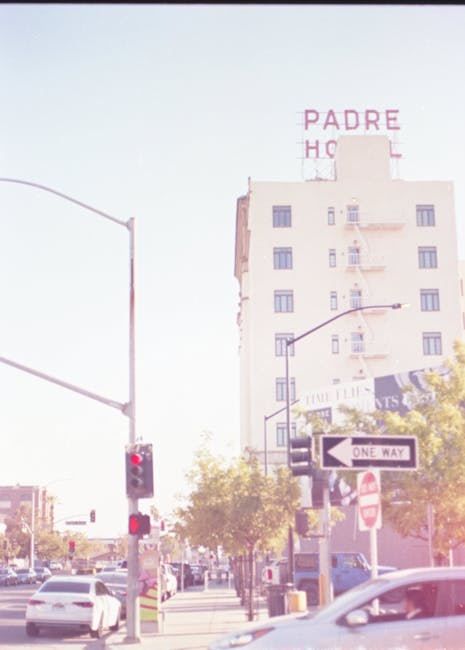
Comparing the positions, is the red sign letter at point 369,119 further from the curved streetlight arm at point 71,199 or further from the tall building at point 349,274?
the curved streetlight arm at point 71,199

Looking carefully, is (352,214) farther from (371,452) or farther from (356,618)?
(356,618)

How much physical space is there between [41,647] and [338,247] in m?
58.5

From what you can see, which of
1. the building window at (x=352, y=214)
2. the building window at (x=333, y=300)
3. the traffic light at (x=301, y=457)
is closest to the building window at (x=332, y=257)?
the building window at (x=333, y=300)

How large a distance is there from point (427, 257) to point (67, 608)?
58.3 meters

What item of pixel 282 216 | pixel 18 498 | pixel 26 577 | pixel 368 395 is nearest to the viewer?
pixel 368 395

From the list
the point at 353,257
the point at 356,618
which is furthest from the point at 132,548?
the point at 353,257

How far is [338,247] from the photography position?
76.9 m

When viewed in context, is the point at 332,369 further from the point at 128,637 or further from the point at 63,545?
the point at 63,545

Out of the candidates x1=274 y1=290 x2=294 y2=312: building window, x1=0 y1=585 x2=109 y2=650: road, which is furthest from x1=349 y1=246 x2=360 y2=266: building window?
x1=0 y1=585 x2=109 y2=650: road

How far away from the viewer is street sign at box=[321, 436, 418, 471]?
13938 millimetres

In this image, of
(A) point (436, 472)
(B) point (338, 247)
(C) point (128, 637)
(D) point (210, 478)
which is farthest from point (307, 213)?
(C) point (128, 637)

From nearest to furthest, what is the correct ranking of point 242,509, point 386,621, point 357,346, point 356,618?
point 356,618
point 386,621
point 242,509
point 357,346

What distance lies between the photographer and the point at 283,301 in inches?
2977

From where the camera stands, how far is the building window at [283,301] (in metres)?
75.4
